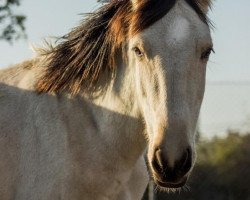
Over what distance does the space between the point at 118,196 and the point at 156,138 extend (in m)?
0.65

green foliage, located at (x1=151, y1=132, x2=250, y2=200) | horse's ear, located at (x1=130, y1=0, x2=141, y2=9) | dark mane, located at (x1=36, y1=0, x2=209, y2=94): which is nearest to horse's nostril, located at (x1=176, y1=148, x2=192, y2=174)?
dark mane, located at (x1=36, y1=0, x2=209, y2=94)

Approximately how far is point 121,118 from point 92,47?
479 millimetres

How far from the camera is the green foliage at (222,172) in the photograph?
7566 mm

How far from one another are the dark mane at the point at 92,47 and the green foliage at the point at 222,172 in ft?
13.4

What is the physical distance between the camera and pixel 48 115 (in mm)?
3586

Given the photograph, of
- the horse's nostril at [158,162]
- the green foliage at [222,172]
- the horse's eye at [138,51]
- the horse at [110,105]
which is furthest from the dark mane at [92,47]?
the green foliage at [222,172]

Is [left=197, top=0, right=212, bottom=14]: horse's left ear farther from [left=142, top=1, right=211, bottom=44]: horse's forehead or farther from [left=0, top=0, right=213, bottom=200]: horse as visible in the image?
[left=142, top=1, right=211, bottom=44]: horse's forehead

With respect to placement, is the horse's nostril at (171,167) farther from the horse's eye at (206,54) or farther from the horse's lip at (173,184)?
the horse's eye at (206,54)

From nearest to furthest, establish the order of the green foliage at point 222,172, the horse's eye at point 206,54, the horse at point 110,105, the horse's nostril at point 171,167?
the horse's nostril at point 171,167 → the horse at point 110,105 → the horse's eye at point 206,54 → the green foliage at point 222,172

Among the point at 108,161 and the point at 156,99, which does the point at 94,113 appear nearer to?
the point at 108,161

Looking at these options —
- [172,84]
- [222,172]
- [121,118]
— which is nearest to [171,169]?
[172,84]

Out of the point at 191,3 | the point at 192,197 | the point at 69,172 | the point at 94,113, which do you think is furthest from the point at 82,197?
the point at 192,197

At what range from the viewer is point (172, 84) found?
122 inches

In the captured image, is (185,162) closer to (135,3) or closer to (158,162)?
(158,162)
